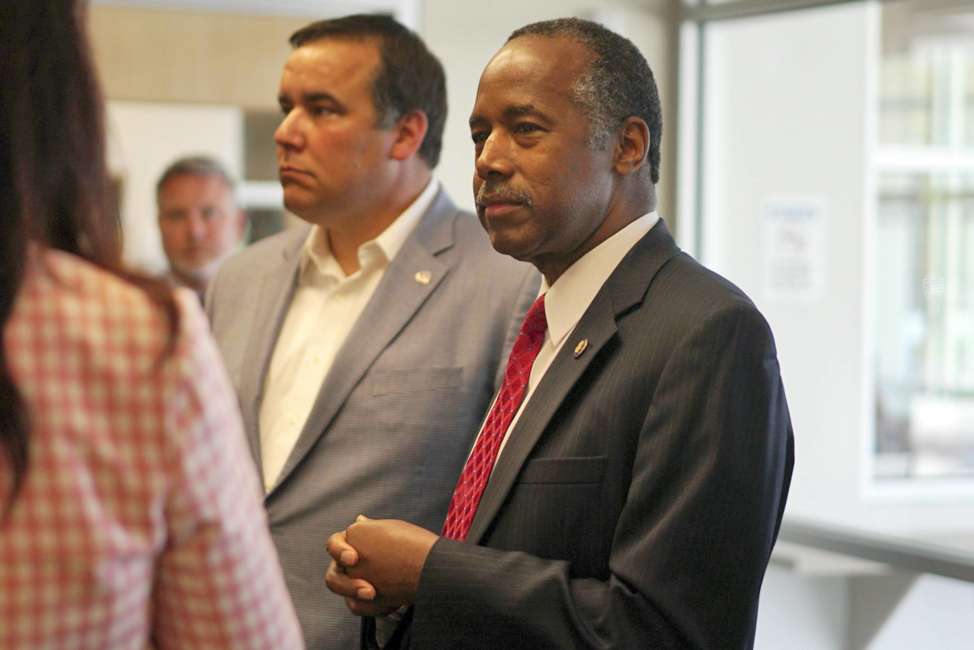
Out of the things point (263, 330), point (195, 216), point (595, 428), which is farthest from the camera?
point (195, 216)

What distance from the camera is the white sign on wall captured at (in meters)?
4.18

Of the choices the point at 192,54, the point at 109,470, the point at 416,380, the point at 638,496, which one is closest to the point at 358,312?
the point at 416,380

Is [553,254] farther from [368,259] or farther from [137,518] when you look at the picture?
[137,518]

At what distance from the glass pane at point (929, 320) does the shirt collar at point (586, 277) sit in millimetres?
3073

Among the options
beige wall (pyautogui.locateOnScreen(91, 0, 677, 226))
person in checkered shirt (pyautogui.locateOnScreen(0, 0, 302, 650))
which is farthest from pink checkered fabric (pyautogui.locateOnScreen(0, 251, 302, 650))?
beige wall (pyautogui.locateOnScreen(91, 0, 677, 226))

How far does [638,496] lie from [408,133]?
1.16 metres

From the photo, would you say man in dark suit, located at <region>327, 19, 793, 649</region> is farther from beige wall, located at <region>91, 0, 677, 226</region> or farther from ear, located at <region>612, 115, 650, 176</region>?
beige wall, located at <region>91, 0, 677, 226</region>

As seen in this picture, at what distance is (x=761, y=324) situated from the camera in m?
1.50

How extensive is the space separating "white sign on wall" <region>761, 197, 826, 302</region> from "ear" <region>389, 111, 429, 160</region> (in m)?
2.01

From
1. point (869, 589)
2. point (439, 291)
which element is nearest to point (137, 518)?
point (439, 291)

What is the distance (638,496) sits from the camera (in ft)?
4.81

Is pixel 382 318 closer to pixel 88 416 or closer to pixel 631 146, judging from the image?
pixel 631 146

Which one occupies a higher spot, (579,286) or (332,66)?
(332,66)

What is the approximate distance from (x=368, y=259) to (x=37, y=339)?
143 cm
